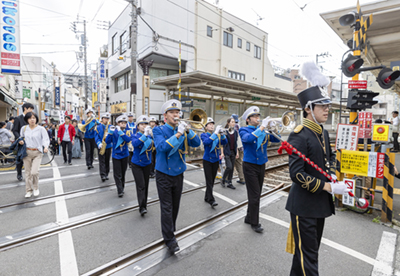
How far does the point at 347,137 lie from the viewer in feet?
16.5

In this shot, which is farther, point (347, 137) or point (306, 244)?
point (347, 137)

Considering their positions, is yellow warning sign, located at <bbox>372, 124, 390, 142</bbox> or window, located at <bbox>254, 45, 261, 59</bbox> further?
window, located at <bbox>254, 45, 261, 59</bbox>

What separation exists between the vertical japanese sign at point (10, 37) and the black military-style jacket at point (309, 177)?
14504mm

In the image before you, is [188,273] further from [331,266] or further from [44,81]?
[44,81]

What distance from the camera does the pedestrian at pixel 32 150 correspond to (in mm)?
5820

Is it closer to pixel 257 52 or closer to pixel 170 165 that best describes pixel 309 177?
pixel 170 165

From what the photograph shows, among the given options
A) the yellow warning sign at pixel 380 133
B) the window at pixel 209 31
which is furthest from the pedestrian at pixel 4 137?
the window at pixel 209 31

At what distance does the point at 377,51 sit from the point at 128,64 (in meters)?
19.9

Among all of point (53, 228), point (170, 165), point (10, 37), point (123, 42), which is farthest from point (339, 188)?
point (123, 42)

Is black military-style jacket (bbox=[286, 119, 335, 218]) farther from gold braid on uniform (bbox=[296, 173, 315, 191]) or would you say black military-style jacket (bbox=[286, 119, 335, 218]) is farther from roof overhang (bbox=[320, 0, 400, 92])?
roof overhang (bbox=[320, 0, 400, 92])

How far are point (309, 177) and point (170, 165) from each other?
6.87ft

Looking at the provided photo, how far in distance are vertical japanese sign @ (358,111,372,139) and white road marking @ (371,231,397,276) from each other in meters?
2.11

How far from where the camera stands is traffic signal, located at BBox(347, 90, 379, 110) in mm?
5398

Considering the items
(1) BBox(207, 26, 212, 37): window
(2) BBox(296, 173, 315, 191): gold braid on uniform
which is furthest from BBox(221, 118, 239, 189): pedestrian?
(1) BBox(207, 26, 212, 37): window
